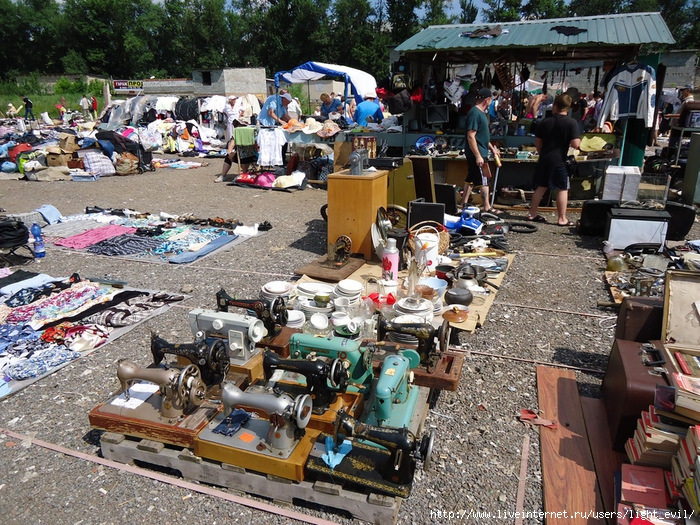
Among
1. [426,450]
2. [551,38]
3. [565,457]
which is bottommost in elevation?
[565,457]

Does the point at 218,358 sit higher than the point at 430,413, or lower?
higher

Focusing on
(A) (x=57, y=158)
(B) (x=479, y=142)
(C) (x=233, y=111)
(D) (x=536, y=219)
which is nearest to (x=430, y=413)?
(B) (x=479, y=142)

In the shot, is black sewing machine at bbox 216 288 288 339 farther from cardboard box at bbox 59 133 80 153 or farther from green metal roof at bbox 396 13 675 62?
cardboard box at bbox 59 133 80 153

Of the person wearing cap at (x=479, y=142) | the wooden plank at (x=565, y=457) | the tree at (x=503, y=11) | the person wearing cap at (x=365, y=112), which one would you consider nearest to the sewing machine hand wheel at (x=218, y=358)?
the wooden plank at (x=565, y=457)

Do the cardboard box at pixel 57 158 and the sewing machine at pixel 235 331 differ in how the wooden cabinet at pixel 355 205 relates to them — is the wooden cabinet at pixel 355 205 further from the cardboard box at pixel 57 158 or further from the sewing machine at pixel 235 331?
the cardboard box at pixel 57 158

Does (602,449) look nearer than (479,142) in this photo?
Result: Yes

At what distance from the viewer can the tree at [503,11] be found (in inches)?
1534

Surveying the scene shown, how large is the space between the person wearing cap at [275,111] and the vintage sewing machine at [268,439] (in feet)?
37.8

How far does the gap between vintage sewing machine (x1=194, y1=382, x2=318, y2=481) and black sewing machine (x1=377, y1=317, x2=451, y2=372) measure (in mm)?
947

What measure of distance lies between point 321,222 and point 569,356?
484 cm

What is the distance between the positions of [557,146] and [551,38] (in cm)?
306

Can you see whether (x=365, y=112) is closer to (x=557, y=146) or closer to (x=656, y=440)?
(x=557, y=146)

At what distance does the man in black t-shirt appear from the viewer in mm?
6738

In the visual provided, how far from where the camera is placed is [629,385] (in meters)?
2.69
